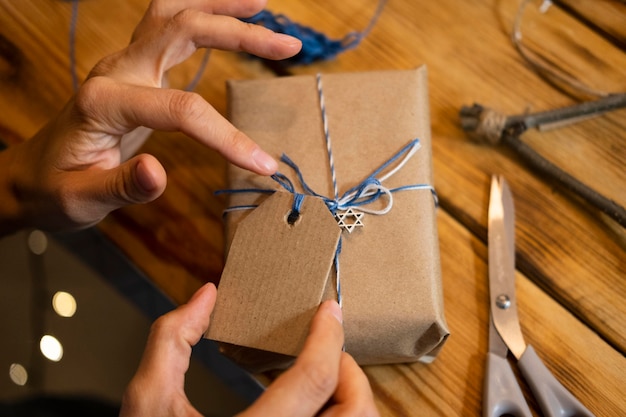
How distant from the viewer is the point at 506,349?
643mm

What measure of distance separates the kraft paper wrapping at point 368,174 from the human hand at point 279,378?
0.06 metres

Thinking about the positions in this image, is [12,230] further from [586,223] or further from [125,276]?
[586,223]

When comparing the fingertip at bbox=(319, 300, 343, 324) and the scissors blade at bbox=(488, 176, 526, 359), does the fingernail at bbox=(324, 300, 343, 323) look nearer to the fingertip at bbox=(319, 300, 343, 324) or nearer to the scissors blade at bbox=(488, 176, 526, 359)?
the fingertip at bbox=(319, 300, 343, 324)

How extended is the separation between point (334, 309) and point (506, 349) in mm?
244

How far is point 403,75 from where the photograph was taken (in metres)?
0.66

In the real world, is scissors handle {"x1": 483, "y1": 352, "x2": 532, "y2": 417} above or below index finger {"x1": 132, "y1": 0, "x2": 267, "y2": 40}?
below

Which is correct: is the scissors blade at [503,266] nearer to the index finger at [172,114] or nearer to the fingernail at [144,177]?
the index finger at [172,114]

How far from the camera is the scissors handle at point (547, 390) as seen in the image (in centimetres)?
60

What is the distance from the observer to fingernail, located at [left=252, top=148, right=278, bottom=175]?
1.90ft

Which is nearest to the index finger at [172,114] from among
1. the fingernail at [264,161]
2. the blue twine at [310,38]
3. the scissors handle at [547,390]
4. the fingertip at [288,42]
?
the fingernail at [264,161]

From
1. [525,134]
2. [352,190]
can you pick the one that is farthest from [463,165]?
[352,190]

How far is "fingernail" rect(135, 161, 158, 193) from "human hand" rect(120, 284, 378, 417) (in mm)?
112

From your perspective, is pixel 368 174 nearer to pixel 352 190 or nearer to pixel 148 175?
pixel 352 190

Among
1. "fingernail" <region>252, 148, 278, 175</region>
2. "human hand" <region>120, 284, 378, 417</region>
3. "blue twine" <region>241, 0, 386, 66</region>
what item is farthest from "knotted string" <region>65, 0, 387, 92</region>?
"human hand" <region>120, 284, 378, 417</region>
